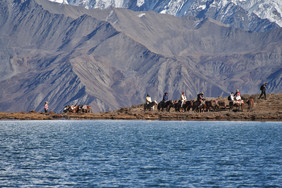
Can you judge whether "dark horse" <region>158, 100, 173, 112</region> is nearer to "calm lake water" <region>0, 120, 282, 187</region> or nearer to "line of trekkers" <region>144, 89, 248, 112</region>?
"line of trekkers" <region>144, 89, 248, 112</region>

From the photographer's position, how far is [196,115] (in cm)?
8775

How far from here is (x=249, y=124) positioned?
261 ft

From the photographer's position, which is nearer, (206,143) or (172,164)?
(172,164)

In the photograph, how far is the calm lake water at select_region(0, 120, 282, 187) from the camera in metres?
33.5

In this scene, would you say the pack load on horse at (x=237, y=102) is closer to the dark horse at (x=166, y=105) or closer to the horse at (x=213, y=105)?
the horse at (x=213, y=105)

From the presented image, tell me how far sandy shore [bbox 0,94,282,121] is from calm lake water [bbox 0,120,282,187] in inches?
698

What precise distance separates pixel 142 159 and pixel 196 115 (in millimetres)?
46484

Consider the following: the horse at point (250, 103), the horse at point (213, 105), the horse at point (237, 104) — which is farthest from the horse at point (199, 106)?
the horse at point (250, 103)

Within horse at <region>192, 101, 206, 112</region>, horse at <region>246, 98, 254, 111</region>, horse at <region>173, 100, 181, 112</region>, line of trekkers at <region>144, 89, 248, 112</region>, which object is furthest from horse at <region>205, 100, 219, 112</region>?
horse at <region>246, 98, 254, 111</region>

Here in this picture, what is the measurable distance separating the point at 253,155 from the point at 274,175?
32.1 feet

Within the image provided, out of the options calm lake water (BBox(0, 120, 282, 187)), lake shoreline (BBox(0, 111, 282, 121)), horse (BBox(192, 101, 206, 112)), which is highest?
horse (BBox(192, 101, 206, 112))

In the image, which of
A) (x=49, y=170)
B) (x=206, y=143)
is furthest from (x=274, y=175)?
(x=206, y=143)

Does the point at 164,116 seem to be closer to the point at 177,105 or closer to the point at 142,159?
the point at 177,105

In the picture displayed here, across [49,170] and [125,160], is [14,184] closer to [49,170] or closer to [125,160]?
→ [49,170]
